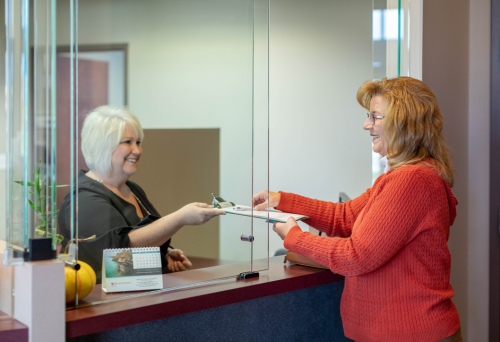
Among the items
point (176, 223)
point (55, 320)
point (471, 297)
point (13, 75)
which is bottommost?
point (471, 297)

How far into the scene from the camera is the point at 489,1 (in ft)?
7.53

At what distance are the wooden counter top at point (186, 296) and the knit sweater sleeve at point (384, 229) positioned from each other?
0.74 ft

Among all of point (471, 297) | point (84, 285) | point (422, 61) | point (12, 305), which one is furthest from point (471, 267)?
point (12, 305)

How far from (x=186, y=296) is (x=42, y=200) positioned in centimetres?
44

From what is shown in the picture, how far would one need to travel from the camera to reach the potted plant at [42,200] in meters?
1.09

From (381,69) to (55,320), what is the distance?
6.10 feet

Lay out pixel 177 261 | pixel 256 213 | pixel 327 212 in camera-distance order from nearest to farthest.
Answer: pixel 177 261, pixel 256 213, pixel 327 212

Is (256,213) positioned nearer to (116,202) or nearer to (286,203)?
(286,203)

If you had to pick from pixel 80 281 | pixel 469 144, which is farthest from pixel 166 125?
pixel 469 144

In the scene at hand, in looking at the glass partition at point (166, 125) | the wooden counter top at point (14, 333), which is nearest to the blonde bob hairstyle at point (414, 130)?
the glass partition at point (166, 125)

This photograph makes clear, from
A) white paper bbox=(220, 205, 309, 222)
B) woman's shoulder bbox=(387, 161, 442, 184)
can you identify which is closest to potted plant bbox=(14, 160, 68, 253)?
white paper bbox=(220, 205, 309, 222)

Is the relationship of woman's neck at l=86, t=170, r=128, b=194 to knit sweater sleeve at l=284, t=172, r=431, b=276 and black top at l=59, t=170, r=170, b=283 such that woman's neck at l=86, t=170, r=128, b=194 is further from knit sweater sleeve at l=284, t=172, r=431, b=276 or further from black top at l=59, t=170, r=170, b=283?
knit sweater sleeve at l=284, t=172, r=431, b=276

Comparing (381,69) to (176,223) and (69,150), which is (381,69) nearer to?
(176,223)

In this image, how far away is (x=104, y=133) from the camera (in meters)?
1.32
